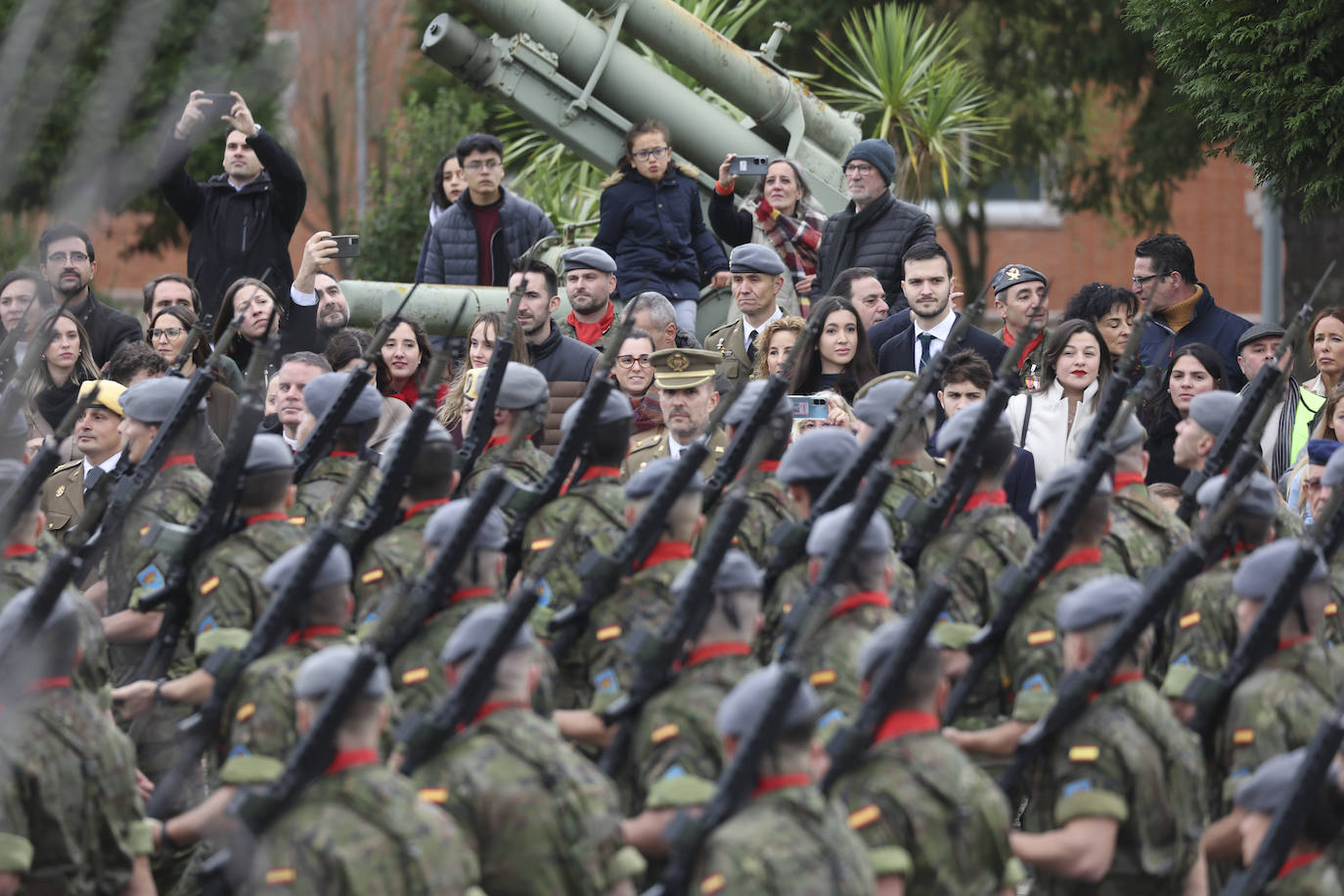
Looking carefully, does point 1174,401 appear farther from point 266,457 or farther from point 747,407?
point 266,457

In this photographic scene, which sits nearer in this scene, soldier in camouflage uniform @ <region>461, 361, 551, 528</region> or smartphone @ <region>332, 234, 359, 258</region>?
soldier in camouflage uniform @ <region>461, 361, 551, 528</region>

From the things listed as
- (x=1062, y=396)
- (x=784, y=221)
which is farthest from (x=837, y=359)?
(x=784, y=221)

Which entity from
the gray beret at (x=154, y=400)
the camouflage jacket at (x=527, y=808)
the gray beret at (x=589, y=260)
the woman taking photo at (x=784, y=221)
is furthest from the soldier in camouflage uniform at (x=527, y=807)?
the woman taking photo at (x=784, y=221)

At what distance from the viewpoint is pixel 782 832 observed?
4211mm

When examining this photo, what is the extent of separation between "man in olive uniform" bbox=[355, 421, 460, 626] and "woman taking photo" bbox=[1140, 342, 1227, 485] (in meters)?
3.29

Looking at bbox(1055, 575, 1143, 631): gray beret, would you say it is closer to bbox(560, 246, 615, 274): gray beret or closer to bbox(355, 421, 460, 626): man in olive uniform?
bbox(355, 421, 460, 626): man in olive uniform

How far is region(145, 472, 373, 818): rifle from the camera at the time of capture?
17.5 ft

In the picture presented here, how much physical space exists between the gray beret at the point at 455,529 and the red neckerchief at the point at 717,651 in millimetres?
763

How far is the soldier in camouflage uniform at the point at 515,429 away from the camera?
23.3 feet

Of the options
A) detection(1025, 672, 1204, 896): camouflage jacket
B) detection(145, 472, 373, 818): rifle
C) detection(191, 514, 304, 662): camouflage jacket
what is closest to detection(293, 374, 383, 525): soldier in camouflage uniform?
detection(191, 514, 304, 662): camouflage jacket

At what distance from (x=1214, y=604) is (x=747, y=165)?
524 cm

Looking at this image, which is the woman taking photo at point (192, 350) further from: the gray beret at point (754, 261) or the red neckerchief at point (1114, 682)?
the red neckerchief at point (1114, 682)

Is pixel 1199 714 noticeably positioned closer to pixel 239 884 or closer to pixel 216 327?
pixel 239 884

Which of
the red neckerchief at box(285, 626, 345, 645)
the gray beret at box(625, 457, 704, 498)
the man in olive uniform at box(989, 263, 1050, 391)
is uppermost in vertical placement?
the man in olive uniform at box(989, 263, 1050, 391)
